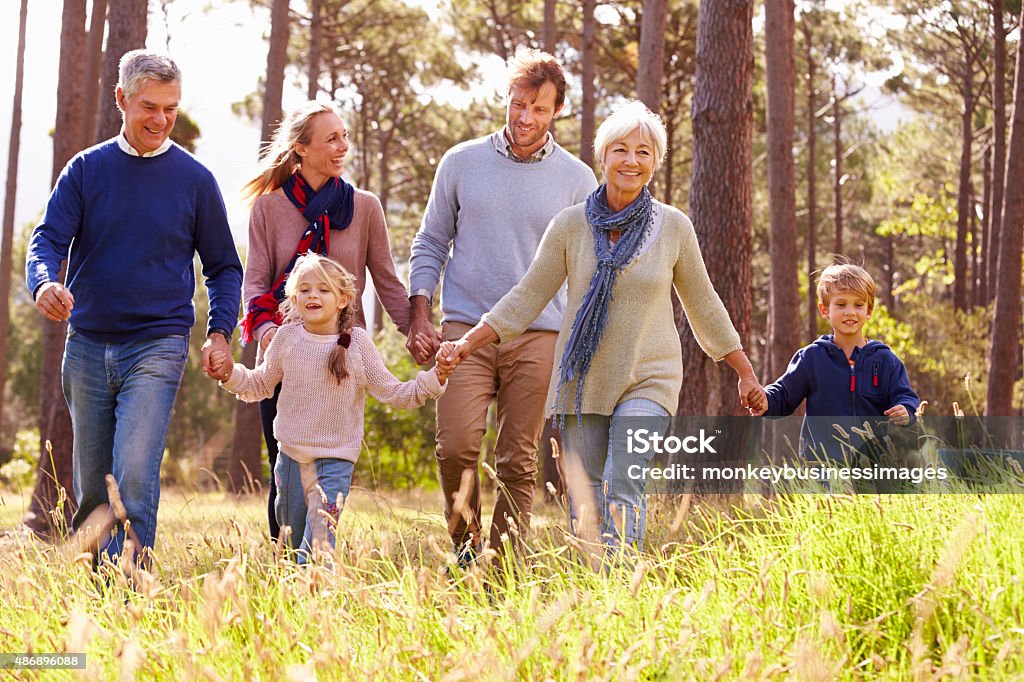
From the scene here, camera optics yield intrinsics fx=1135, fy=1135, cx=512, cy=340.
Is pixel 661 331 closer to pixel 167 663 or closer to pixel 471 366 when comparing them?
pixel 471 366

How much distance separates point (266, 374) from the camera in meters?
4.77

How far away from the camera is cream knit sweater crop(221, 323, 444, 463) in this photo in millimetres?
4637

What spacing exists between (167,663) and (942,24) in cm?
2844

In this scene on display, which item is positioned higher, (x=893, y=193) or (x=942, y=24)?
(x=942, y=24)

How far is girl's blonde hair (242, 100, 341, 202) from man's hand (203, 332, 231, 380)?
2.40 ft

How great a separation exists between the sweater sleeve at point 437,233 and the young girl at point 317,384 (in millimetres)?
673

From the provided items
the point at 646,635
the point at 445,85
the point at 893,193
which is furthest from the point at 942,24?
the point at 646,635

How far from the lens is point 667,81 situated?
21.0 m

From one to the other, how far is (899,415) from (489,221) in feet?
6.66

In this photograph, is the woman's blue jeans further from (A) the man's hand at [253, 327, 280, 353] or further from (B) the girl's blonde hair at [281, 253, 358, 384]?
(A) the man's hand at [253, 327, 280, 353]

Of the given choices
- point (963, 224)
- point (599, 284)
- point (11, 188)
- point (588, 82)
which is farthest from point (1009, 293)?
Result: point (11, 188)

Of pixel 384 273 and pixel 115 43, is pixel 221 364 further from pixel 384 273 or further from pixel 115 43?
pixel 115 43

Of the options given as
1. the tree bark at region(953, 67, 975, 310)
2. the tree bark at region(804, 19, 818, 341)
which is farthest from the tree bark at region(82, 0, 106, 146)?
the tree bark at region(953, 67, 975, 310)

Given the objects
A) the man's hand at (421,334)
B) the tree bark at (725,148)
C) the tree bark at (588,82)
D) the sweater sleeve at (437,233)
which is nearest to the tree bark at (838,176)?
the tree bark at (588,82)
